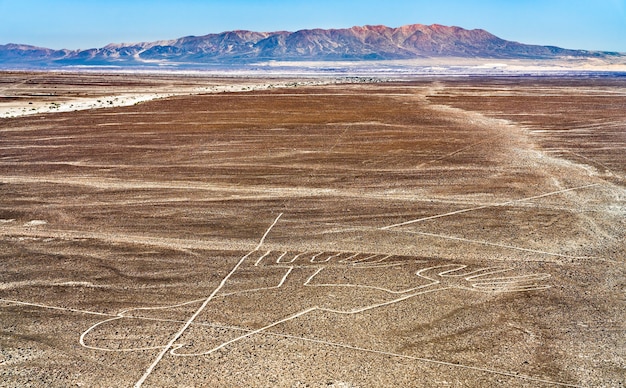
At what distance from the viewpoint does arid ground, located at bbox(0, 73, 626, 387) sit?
7.33 meters

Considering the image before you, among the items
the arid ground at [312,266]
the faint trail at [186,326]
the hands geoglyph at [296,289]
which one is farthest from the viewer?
the hands geoglyph at [296,289]

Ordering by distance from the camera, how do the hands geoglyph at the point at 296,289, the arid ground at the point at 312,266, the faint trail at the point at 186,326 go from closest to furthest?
1. the faint trail at the point at 186,326
2. the arid ground at the point at 312,266
3. the hands geoglyph at the point at 296,289

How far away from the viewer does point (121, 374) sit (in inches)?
277

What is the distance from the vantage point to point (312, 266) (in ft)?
34.6

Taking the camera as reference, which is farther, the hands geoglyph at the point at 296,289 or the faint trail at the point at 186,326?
the hands geoglyph at the point at 296,289

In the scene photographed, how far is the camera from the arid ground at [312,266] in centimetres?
733

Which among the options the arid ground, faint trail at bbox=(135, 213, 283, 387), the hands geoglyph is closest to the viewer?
faint trail at bbox=(135, 213, 283, 387)

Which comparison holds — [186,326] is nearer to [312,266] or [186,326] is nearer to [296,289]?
[296,289]

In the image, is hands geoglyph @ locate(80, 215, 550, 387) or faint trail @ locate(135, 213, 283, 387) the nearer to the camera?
faint trail @ locate(135, 213, 283, 387)

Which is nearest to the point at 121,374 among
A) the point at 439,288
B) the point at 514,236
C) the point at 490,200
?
the point at 439,288

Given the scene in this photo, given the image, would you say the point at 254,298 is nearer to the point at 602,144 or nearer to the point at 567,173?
the point at 567,173

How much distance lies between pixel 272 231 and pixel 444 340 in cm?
549

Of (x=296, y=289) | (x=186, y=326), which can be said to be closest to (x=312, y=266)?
(x=296, y=289)

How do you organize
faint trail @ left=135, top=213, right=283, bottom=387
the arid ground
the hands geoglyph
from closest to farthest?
faint trail @ left=135, top=213, right=283, bottom=387 < the arid ground < the hands geoglyph
